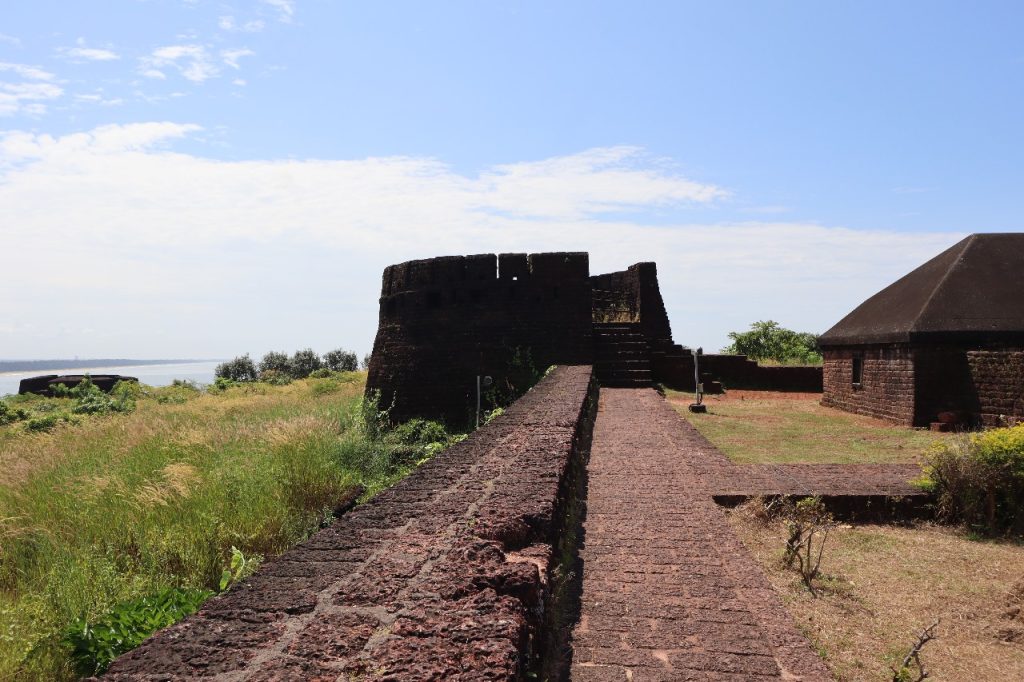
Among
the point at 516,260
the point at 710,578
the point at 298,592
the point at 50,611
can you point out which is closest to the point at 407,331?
the point at 516,260

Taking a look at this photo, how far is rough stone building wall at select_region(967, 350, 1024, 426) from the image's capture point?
1042cm

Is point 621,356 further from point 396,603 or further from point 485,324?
point 396,603

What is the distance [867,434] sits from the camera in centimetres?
1050

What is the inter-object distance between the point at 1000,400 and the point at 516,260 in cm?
891

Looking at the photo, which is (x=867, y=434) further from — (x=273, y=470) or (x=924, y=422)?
(x=273, y=470)

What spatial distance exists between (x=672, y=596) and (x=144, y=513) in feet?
17.8

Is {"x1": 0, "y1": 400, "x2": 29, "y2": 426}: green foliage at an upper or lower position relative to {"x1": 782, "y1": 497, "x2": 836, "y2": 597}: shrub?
lower

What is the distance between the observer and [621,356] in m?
15.1

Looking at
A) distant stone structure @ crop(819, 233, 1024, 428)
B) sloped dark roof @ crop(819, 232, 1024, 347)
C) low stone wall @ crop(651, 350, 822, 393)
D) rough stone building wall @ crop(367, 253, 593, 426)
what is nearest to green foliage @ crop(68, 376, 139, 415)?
rough stone building wall @ crop(367, 253, 593, 426)

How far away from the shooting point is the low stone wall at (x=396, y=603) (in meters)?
1.75

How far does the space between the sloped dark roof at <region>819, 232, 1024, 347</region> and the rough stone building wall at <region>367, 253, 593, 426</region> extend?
5556 mm

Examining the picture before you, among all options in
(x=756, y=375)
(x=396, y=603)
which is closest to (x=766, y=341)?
(x=756, y=375)

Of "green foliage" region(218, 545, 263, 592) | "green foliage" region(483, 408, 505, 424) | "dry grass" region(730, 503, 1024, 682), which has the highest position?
"green foliage" region(483, 408, 505, 424)

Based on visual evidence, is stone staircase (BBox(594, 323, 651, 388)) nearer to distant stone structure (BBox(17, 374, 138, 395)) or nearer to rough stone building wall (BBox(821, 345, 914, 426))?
rough stone building wall (BBox(821, 345, 914, 426))
